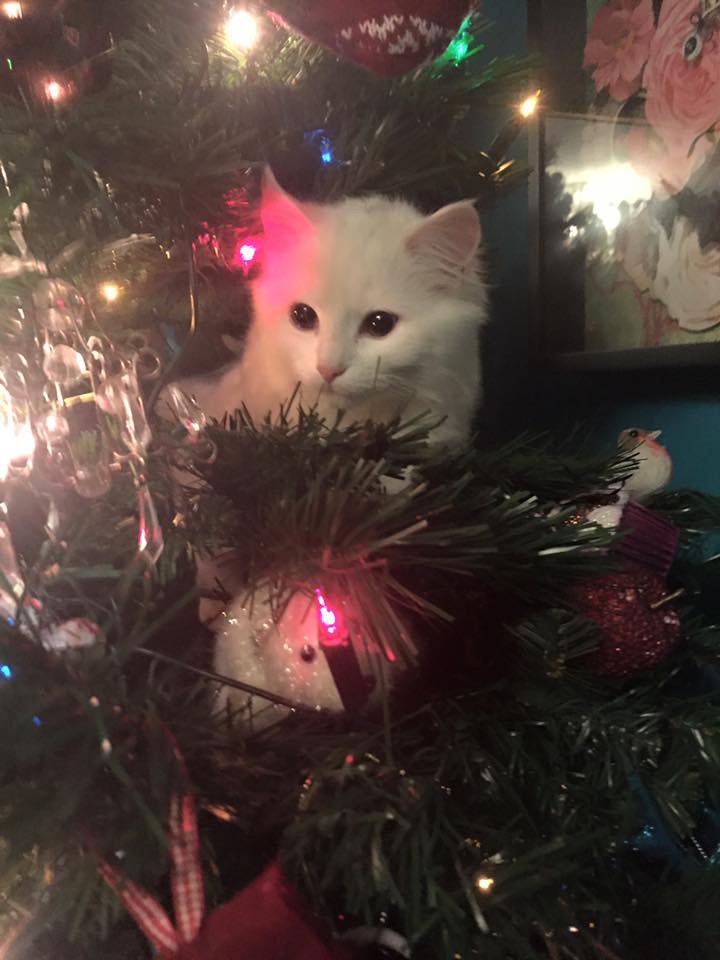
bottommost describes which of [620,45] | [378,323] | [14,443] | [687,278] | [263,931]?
[263,931]

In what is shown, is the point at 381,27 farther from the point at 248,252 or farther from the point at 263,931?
the point at 263,931

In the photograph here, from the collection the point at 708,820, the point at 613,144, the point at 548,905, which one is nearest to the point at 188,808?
the point at 548,905

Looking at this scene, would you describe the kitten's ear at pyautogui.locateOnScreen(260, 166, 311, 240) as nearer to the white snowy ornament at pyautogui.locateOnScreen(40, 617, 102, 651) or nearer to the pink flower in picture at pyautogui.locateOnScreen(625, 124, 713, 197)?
the white snowy ornament at pyautogui.locateOnScreen(40, 617, 102, 651)

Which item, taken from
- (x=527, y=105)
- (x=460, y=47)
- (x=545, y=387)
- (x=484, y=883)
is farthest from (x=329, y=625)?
(x=545, y=387)

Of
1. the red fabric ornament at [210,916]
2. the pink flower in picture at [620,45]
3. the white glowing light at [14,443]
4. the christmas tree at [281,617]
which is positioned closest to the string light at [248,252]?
the christmas tree at [281,617]

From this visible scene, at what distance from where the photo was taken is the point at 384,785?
1.12 ft

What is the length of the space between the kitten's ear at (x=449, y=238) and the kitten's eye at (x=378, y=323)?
5 centimetres

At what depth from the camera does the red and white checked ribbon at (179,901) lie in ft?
0.95

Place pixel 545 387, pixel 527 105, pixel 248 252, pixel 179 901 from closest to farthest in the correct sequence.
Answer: pixel 179 901
pixel 248 252
pixel 527 105
pixel 545 387

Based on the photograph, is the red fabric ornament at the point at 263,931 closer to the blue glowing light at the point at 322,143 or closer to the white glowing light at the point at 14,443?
the white glowing light at the point at 14,443

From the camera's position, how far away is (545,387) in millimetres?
956

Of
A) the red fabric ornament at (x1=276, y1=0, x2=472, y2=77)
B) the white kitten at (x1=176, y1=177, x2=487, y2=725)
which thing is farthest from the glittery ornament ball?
the red fabric ornament at (x1=276, y1=0, x2=472, y2=77)

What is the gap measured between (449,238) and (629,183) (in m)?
0.40

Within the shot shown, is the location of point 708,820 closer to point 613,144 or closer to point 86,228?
point 86,228
